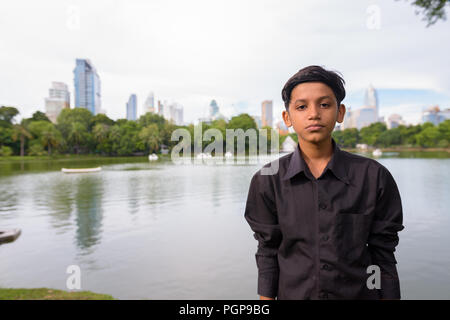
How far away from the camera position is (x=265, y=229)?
1.73m

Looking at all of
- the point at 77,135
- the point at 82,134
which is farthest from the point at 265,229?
the point at 82,134

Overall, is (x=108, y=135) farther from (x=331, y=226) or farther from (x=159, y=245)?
(x=331, y=226)

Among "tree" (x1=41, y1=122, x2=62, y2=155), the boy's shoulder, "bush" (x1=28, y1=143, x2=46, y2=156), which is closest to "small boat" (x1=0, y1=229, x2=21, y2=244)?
the boy's shoulder

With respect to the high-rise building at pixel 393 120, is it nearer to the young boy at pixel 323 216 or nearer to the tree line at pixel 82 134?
the tree line at pixel 82 134

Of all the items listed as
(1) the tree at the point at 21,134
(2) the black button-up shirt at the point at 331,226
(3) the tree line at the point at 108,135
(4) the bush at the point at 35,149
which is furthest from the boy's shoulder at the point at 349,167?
(4) the bush at the point at 35,149

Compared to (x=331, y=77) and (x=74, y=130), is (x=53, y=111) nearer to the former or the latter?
(x=74, y=130)

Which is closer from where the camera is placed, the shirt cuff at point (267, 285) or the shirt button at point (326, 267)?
the shirt button at point (326, 267)

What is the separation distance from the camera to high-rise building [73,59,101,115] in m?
52.8

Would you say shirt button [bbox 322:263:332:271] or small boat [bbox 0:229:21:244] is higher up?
shirt button [bbox 322:263:332:271]

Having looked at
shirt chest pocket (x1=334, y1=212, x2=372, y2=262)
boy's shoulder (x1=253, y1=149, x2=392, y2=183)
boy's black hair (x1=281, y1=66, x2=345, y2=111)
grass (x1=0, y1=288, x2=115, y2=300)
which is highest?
boy's black hair (x1=281, y1=66, x2=345, y2=111)

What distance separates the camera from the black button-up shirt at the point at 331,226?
1629mm

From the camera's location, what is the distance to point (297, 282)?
1681mm

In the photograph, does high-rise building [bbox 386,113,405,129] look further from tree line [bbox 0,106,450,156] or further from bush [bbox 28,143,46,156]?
bush [bbox 28,143,46,156]

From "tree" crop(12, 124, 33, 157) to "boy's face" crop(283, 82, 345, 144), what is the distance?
57.6 m
